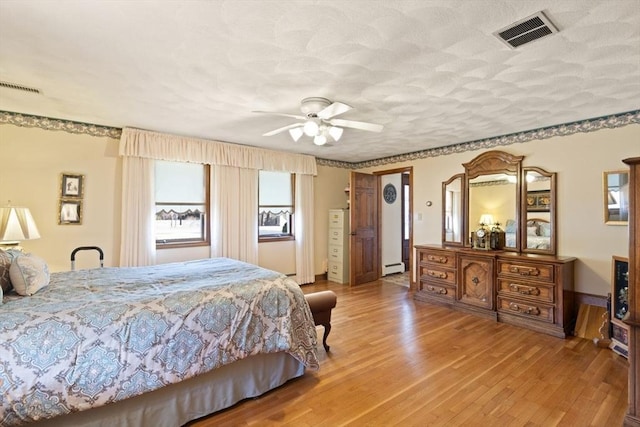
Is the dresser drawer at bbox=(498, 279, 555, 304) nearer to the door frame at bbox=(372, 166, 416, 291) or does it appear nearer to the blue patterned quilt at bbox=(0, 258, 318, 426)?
the door frame at bbox=(372, 166, 416, 291)

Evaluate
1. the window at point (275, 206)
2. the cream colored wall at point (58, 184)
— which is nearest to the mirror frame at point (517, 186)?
the window at point (275, 206)

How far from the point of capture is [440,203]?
5.16 metres

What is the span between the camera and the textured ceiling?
172 centimetres

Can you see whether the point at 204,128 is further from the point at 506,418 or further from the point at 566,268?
the point at 566,268

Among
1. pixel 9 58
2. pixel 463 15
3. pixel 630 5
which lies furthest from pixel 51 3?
pixel 630 5

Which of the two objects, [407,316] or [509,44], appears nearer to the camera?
[509,44]

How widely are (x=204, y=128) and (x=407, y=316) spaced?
3.59 m

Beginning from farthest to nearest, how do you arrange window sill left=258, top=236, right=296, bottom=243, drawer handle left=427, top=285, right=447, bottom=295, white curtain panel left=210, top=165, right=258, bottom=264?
1. window sill left=258, top=236, right=296, bottom=243
2. white curtain panel left=210, top=165, right=258, bottom=264
3. drawer handle left=427, top=285, right=447, bottom=295

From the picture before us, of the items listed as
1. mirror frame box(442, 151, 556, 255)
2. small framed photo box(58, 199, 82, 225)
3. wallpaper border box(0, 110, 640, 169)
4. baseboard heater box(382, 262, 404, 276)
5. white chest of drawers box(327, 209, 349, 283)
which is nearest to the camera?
wallpaper border box(0, 110, 640, 169)

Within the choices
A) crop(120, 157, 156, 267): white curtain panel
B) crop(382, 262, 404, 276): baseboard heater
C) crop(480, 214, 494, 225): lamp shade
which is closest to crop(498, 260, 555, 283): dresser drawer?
crop(480, 214, 494, 225): lamp shade

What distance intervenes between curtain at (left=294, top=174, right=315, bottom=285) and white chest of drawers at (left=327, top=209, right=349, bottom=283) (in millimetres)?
455

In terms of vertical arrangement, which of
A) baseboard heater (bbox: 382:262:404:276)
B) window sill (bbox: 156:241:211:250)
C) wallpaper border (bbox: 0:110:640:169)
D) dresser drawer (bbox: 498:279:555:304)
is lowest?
baseboard heater (bbox: 382:262:404:276)

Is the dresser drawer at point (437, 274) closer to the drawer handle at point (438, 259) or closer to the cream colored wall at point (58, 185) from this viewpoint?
the drawer handle at point (438, 259)

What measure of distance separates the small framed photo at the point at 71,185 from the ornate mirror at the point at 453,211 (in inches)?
200
